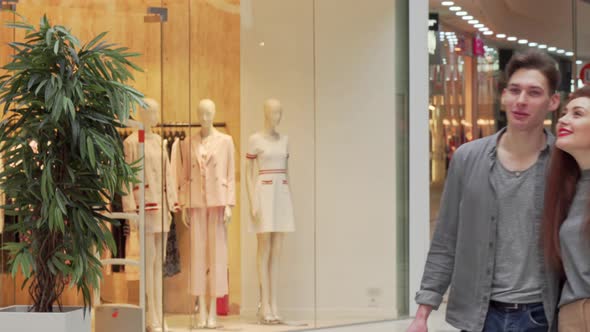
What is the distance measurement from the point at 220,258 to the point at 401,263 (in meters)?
1.97

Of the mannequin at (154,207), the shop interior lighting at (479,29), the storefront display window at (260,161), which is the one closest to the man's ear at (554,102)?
the storefront display window at (260,161)

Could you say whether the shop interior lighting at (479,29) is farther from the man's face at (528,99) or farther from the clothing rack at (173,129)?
the man's face at (528,99)

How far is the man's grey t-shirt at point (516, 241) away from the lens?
255 centimetres

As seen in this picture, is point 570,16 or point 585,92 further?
point 570,16

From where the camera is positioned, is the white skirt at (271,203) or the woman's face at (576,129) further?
the white skirt at (271,203)

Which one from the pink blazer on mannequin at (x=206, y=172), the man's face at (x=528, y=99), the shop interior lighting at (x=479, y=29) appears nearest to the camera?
the man's face at (x=528, y=99)

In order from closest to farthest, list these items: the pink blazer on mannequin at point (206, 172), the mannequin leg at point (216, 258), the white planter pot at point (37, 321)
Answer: the white planter pot at point (37, 321) → the pink blazer on mannequin at point (206, 172) → the mannequin leg at point (216, 258)

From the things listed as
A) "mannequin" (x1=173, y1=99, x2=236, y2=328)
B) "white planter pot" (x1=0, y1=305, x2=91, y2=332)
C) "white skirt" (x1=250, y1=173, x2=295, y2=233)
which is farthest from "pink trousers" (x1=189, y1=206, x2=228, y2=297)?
"white planter pot" (x1=0, y1=305, x2=91, y2=332)

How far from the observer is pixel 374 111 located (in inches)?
333

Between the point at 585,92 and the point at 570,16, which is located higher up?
the point at 570,16

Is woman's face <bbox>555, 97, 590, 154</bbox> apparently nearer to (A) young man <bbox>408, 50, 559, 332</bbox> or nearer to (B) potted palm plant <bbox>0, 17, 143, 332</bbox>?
(A) young man <bbox>408, 50, 559, 332</bbox>

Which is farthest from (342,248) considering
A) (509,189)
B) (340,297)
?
(509,189)

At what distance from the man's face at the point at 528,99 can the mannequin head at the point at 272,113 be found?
4.98 m

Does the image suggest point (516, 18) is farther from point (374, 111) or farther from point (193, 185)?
point (193, 185)
